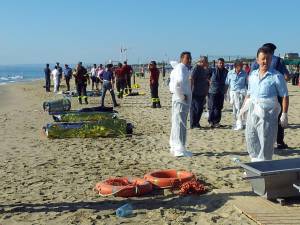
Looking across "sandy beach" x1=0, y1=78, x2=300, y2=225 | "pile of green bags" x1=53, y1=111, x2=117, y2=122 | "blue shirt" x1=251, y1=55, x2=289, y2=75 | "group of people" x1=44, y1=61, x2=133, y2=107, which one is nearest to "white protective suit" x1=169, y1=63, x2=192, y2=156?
"sandy beach" x1=0, y1=78, x2=300, y2=225

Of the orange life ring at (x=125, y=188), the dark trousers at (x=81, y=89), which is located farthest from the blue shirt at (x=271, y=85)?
the dark trousers at (x=81, y=89)

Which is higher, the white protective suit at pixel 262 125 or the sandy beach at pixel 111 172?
the white protective suit at pixel 262 125

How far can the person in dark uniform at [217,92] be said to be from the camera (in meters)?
12.7

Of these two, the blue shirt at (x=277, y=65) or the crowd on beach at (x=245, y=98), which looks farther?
the blue shirt at (x=277, y=65)

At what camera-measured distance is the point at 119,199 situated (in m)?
6.30

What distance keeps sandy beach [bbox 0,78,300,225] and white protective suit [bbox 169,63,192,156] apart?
266mm

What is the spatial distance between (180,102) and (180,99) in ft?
0.19

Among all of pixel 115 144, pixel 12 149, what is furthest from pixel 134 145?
pixel 12 149

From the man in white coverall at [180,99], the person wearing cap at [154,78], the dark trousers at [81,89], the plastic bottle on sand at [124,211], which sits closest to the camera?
the plastic bottle on sand at [124,211]

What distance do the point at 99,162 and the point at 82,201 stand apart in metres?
2.53

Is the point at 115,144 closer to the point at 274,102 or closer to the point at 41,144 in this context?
the point at 41,144

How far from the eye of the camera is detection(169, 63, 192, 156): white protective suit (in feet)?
28.2

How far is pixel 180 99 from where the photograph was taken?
8680 mm

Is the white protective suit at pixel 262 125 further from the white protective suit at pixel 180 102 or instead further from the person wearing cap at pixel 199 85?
the person wearing cap at pixel 199 85
